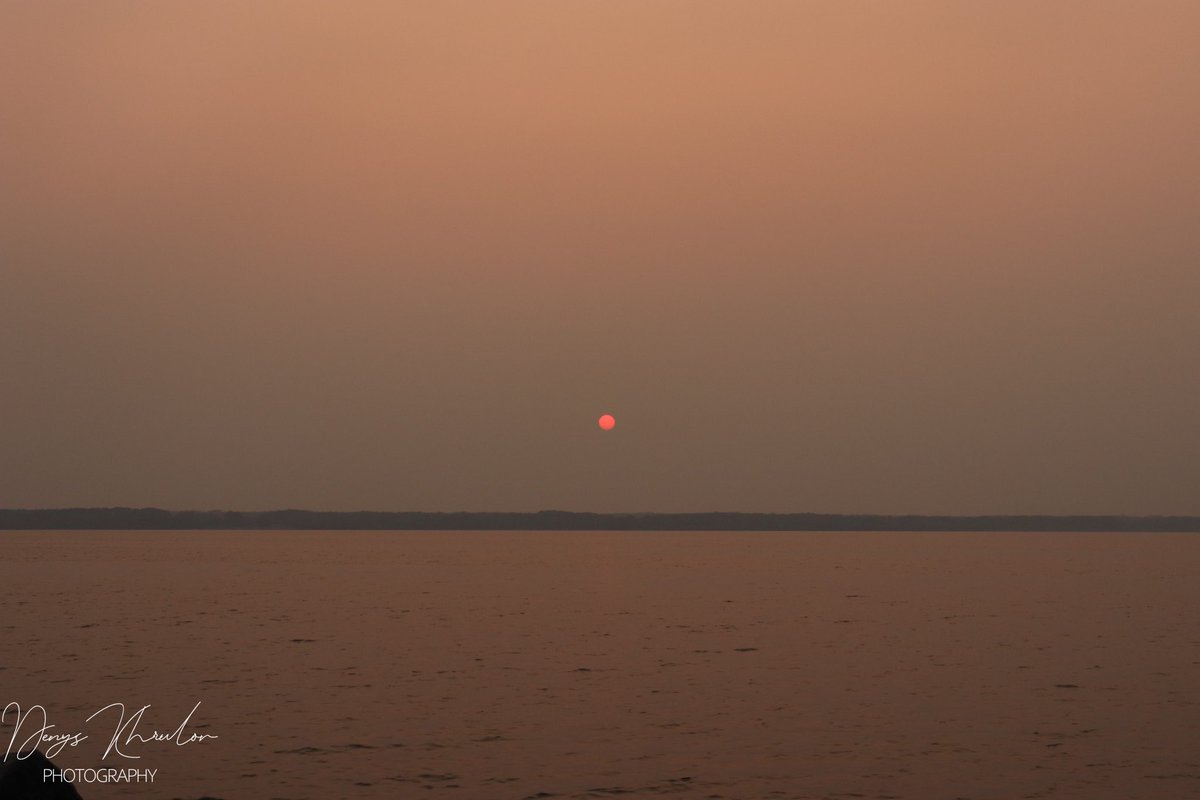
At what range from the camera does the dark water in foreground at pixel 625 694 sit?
98.2 ft

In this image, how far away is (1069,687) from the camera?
4472cm

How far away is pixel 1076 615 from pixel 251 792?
6260cm

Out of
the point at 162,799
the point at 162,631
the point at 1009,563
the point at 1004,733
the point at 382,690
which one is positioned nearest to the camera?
the point at 162,799

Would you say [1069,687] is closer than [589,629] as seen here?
Yes

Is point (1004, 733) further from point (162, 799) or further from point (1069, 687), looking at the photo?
point (162, 799)

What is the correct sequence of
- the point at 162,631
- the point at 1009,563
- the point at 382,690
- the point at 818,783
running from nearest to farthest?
the point at 818,783 < the point at 382,690 < the point at 162,631 < the point at 1009,563

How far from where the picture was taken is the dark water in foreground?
29.9 m

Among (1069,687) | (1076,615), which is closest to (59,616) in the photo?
(1069,687)

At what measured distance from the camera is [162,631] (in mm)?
64188

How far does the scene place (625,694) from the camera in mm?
42719

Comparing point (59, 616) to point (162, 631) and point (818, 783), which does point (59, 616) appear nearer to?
point (162, 631)
